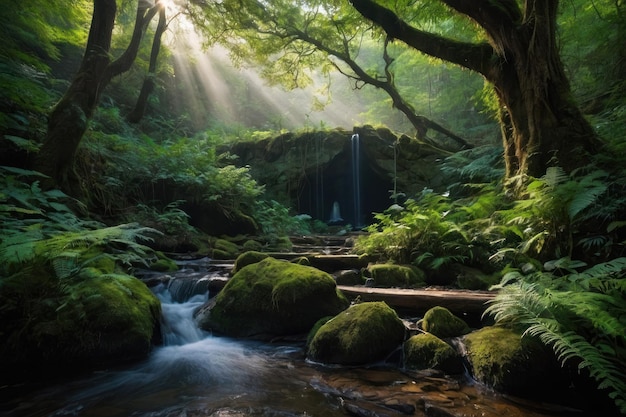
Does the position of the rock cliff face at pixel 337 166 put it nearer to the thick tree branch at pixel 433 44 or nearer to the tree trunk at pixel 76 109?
the thick tree branch at pixel 433 44

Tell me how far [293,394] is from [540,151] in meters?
5.23

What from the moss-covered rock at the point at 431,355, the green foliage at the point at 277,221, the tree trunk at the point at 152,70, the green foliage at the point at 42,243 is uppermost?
the tree trunk at the point at 152,70

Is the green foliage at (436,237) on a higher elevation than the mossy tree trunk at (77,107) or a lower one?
lower

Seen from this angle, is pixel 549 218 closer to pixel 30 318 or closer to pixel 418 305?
pixel 418 305

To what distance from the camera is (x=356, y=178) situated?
15.9 metres

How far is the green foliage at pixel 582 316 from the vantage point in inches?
94.6

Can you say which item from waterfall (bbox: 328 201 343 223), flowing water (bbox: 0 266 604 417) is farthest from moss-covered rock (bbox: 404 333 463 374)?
waterfall (bbox: 328 201 343 223)

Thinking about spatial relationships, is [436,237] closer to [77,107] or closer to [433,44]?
[433,44]

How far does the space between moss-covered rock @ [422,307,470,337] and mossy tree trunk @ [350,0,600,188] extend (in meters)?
2.92

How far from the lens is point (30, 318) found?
138 inches

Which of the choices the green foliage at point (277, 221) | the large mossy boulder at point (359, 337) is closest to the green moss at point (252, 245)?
the green foliage at point (277, 221)

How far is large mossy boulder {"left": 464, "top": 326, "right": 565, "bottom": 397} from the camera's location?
113 inches

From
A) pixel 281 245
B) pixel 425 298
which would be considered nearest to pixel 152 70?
pixel 281 245

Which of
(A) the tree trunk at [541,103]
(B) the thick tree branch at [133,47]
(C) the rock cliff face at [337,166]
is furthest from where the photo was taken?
(C) the rock cliff face at [337,166]
